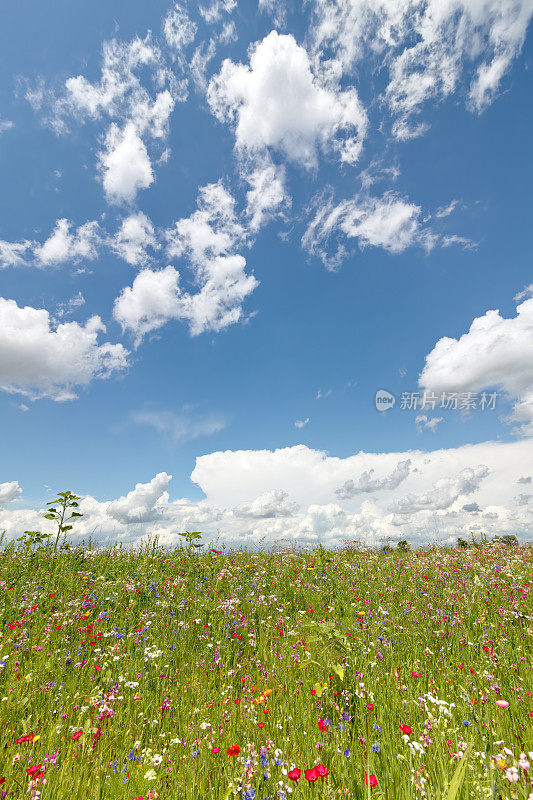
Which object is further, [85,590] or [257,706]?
[85,590]

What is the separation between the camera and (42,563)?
959 cm

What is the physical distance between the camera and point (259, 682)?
5117 millimetres

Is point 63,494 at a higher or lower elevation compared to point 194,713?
higher

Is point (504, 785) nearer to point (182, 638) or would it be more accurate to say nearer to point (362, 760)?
point (362, 760)

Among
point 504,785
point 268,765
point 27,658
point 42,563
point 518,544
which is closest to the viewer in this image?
point 504,785

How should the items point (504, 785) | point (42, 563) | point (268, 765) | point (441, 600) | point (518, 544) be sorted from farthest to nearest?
point (518, 544) → point (42, 563) → point (441, 600) → point (268, 765) → point (504, 785)

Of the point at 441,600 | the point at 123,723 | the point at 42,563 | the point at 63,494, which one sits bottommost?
the point at 123,723

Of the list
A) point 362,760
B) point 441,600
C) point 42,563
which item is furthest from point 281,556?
point 362,760

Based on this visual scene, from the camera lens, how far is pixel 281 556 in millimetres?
12188

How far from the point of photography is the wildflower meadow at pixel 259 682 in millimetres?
3121

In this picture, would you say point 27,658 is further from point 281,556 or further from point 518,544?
point 518,544

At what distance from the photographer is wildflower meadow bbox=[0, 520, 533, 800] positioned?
312cm

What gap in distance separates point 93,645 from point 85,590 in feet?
7.13

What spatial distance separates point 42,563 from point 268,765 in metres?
8.73
